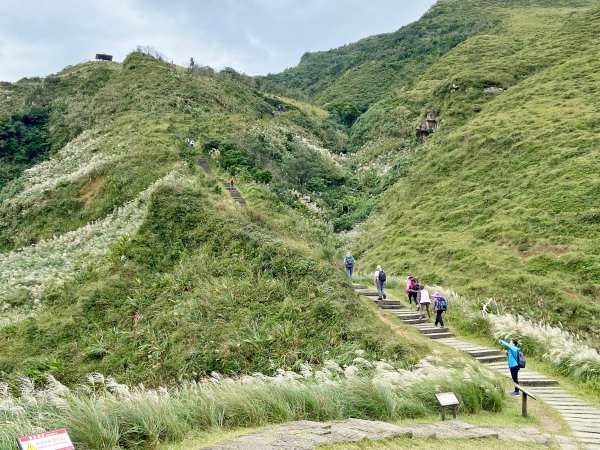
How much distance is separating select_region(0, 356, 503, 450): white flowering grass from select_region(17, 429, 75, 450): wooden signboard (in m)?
0.97

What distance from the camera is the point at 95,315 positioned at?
47.5 feet

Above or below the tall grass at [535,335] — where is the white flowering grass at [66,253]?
above

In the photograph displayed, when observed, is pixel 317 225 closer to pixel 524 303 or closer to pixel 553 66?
pixel 524 303

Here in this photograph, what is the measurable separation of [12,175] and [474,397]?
4577cm

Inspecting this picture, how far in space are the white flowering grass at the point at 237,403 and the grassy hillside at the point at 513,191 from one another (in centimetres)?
903

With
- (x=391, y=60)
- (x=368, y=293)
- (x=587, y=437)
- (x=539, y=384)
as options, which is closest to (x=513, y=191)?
(x=368, y=293)

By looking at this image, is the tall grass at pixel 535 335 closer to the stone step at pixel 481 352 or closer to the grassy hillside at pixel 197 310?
the stone step at pixel 481 352

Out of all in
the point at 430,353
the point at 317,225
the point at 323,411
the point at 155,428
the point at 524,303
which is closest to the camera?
the point at 155,428

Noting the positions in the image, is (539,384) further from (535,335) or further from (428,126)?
(428,126)

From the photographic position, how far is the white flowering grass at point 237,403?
6.31 meters

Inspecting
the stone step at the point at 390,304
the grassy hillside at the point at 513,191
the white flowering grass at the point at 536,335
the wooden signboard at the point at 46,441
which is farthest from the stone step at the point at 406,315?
the wooden signboard at the point at 46,441

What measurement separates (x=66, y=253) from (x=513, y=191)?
21.9 metres

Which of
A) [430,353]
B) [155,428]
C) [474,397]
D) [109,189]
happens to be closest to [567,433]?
[474,397]

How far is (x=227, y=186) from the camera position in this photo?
2772 cm
